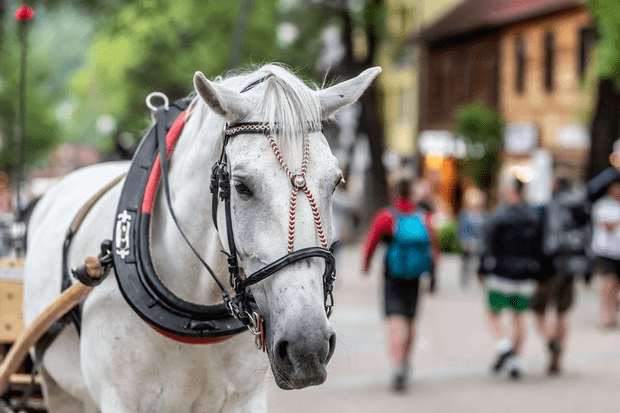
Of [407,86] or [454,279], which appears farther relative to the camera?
[407,86]

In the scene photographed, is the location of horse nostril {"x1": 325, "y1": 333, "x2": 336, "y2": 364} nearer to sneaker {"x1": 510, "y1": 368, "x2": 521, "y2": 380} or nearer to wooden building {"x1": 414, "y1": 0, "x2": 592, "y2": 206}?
sneaker {"x1": 510, "y1": 368, "x2": 521, "y2": 380}

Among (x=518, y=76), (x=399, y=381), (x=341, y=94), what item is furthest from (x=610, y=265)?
(x=518, y=76)

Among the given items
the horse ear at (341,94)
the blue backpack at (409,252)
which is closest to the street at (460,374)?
the blue backpack at (409,252)

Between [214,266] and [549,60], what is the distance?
24.8 m

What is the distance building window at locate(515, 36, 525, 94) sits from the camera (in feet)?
90.2

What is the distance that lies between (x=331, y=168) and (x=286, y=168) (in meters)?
0.15

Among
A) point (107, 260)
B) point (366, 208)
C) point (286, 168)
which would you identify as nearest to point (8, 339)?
point (107, 260)

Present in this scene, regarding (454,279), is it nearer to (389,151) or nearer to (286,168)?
(286,168)

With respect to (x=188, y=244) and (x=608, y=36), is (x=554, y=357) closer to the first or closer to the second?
(x=188, y=244)

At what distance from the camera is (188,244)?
2.96 meters

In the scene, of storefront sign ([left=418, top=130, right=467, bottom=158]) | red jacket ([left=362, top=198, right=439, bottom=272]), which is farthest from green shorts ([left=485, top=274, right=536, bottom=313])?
Answer: storefront sign ([left=418, top=130, right=467, bottom=158])

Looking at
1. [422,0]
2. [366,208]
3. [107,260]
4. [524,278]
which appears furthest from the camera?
[422,0]

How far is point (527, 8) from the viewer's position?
2666cm

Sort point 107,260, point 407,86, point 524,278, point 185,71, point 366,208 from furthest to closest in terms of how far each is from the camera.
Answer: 1. point 407,86
2. point 185,71
3. point 366,208
4. point 524,278
5. point 107,260
